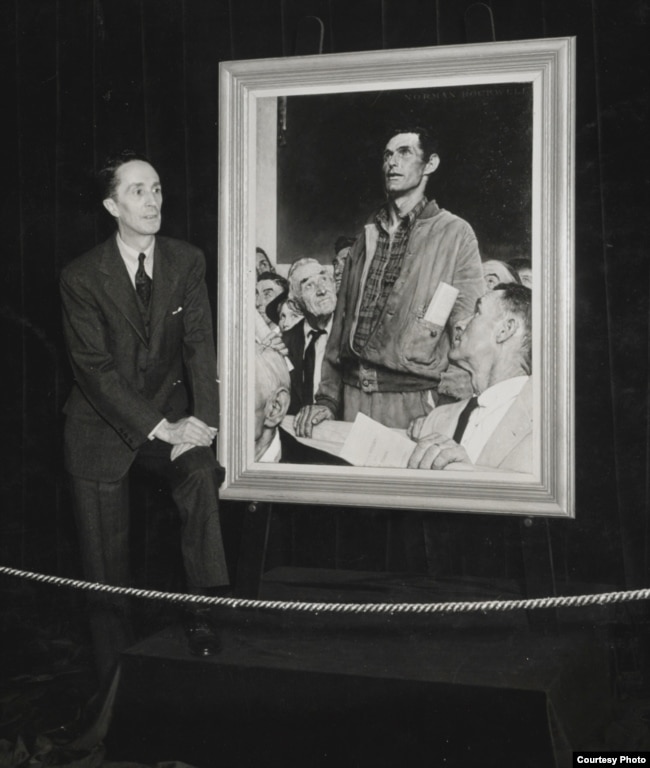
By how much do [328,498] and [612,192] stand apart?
4.70ft

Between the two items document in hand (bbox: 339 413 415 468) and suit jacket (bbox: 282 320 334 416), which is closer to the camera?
document in hand (bbox: 339 413 415 468)

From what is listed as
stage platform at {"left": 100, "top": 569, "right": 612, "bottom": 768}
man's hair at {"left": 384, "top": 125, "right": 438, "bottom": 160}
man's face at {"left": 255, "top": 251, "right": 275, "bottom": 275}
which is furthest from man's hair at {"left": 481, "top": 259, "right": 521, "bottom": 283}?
stage platform at {"left": 100, "top": 569, "right": 612, "bottom": 768}

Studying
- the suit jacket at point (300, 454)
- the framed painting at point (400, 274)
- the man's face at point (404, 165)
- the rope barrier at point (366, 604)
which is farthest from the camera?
the suit jacket at point (300, 454)

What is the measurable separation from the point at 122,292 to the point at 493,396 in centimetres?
137

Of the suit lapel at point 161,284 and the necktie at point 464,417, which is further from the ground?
the suit lapel at point 161,284

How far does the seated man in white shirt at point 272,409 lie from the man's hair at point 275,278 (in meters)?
0.23

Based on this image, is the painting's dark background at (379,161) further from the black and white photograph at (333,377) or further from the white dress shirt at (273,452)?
the white dress shirt at (273,452)

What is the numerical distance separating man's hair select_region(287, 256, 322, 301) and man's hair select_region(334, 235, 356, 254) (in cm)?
9

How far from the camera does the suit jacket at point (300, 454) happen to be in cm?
364

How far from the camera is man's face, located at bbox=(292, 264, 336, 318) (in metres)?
3.64

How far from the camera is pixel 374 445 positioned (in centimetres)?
359

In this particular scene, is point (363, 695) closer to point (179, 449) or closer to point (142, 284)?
point (179, 449)

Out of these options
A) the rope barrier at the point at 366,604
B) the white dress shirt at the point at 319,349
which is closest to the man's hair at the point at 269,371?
the white dress shirt at the point at 319,349

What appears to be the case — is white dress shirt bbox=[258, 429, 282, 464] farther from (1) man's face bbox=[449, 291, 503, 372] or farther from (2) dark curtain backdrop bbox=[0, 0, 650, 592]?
(1) man's face bbox=[449, 291, 503, 372]
